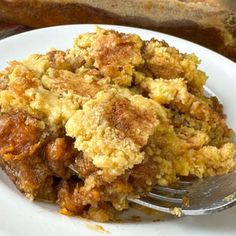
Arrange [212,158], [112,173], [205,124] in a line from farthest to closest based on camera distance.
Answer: [205,124]
[212,158]
[112,173]

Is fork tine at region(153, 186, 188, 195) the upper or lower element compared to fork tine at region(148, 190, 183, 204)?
upper

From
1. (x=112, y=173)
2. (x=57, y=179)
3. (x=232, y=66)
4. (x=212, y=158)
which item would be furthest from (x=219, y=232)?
(x=232, y=66)

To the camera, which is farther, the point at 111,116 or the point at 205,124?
the point at 205,124

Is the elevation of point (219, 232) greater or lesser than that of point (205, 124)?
lesser

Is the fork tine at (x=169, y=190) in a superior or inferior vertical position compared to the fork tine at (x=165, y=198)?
superior

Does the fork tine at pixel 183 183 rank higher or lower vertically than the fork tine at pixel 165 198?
higher

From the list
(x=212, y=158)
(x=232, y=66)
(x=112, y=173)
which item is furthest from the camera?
(x=232, y=66)

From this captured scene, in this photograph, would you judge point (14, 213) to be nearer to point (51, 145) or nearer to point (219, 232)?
point (51, 145)

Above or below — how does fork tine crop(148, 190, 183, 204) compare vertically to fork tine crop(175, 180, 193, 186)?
below
